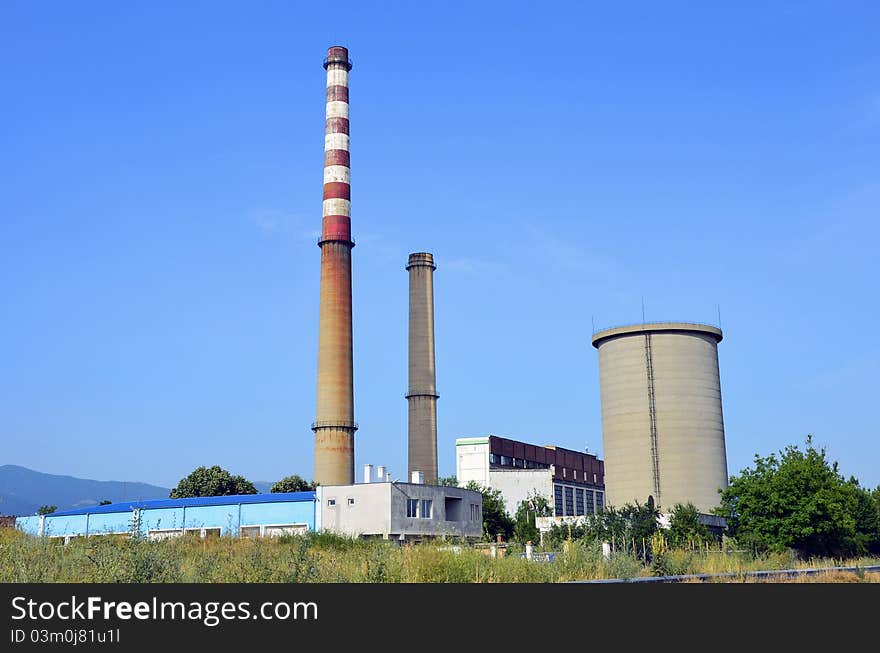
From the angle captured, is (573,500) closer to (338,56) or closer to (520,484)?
(520,484)

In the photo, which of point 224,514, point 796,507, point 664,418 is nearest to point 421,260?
point 664,418

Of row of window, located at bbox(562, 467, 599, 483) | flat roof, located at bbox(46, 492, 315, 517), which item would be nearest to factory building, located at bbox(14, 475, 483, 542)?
flat roof, located at bbox(46, 492, 315, 517)

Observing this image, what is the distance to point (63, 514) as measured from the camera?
187 ft

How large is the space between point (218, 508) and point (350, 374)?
14241mm

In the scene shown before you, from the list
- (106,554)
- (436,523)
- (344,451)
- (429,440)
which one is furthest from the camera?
(429,440)

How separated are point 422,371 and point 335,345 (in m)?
19.8

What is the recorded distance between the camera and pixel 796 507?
3988 cm

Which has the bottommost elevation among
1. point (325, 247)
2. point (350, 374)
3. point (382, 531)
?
point (382, 531)

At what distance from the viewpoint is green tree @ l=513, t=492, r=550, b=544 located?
6253 cm

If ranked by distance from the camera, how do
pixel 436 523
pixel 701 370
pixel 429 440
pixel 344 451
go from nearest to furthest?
pixel 436 523, pixel 344 451, pixel 701 370, pixel 429 440

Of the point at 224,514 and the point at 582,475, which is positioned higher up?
the point at 582,475

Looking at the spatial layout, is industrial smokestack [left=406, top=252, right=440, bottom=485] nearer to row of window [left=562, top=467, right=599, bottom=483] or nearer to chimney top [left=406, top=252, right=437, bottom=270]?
chimney top [left=406, top=252, right=437, bottom=270]
